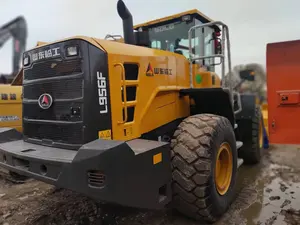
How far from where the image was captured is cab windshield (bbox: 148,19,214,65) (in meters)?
4.38

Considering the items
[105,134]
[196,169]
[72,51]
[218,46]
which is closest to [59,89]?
[72,51]

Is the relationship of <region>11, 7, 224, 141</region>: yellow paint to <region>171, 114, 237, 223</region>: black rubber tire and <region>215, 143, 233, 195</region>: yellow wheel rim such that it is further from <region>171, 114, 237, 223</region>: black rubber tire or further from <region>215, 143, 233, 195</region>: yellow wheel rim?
<region>215, 143, 233, 195</region>: yellow wheel rim

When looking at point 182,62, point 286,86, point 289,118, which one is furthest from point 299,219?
point 182,62

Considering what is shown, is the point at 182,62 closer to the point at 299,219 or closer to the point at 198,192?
the point at 198,192

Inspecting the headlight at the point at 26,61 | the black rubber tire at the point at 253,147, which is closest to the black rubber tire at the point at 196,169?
the headlight at the point at 26,61

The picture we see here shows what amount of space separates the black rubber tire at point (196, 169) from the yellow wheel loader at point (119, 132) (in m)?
0.01

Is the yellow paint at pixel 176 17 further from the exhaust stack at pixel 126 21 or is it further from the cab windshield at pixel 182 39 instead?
the exhaust stack at pixel 126 21

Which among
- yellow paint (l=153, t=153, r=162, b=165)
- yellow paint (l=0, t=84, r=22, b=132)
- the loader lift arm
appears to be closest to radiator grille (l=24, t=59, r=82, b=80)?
yellow paint (l=153, t=153, r=162, b=165)

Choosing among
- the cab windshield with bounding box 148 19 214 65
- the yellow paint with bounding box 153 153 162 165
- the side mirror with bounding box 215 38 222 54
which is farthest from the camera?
the cab windshield with bounding box 148 19 214 65

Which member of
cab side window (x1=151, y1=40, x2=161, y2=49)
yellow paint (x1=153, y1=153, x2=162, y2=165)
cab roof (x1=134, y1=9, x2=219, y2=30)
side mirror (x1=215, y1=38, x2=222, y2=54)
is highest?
cab roof (x1=134, y1=9, x2=219, y2=30)

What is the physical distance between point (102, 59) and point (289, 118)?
244 centimetres

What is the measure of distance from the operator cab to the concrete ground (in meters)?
2.13

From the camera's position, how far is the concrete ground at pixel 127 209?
3271 millimetres

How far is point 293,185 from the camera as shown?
4.42 meters
